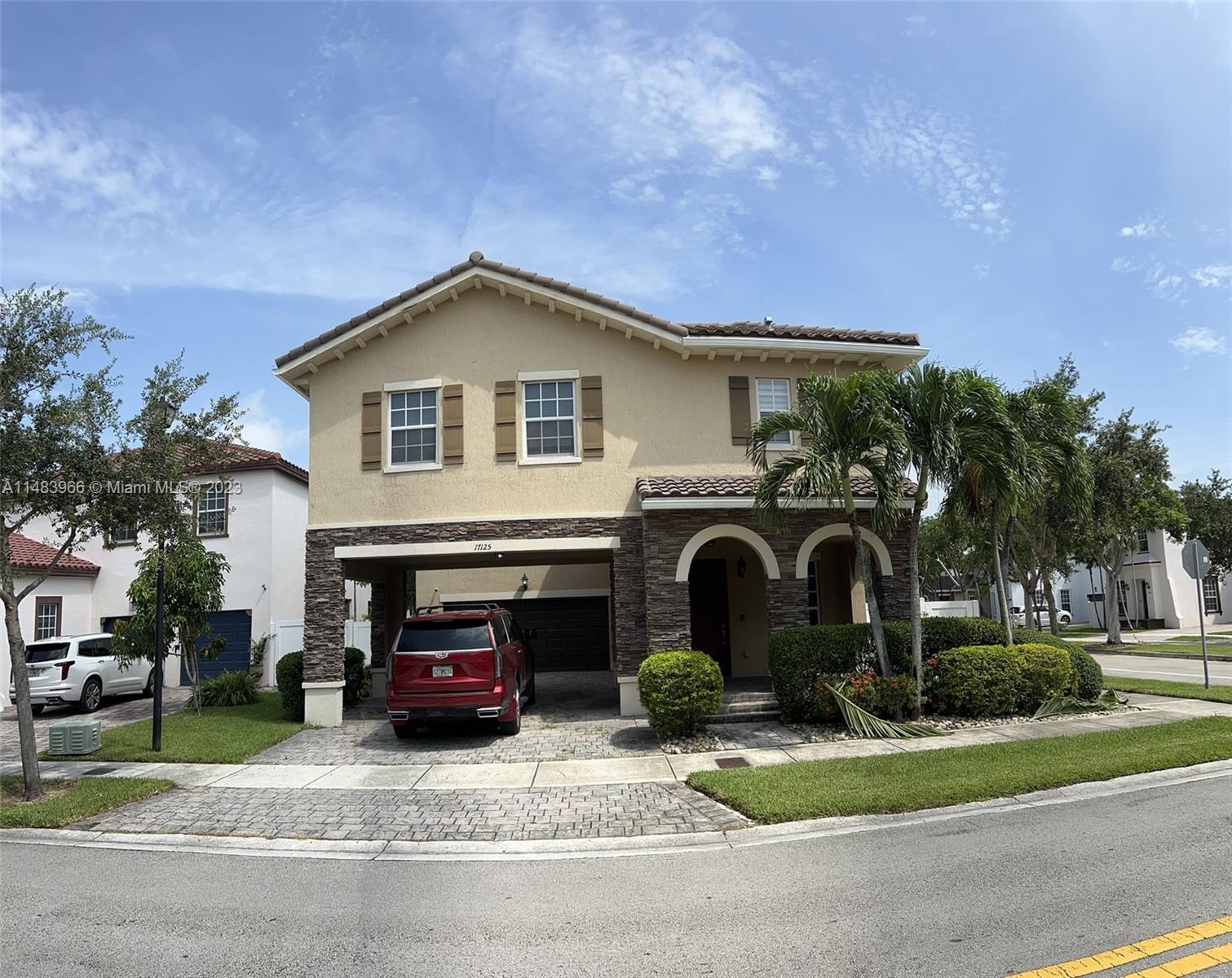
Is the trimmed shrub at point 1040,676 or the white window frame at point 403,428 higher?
the white window frame at point 403,428

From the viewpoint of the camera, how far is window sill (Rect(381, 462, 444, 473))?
49.7ft

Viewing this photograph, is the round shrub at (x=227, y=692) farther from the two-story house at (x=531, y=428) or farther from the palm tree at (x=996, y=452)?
the palm tree at (x=996, y=452)

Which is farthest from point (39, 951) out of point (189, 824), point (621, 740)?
point (621, 740)

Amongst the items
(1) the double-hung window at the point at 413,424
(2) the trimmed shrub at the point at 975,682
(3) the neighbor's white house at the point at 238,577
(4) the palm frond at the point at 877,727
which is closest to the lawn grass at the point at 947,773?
(4) the palm frond at the point at 877,727

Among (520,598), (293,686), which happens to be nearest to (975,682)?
(293,686)

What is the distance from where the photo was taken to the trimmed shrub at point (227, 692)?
17828 mm

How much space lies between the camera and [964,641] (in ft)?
44.4

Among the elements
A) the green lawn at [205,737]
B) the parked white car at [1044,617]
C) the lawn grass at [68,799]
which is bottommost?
the parked white car at [1044,617]

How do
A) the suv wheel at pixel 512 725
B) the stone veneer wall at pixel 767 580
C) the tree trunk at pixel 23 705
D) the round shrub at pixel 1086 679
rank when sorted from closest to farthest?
the tree trunk at pixel 23 705 < the suv wheel at pixel 512 725 < the round shrub at pixel 1086 679 < the stone veneer wall at pixel 767 580

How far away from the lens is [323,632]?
48.5ft

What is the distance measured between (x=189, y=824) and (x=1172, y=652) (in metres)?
28.8

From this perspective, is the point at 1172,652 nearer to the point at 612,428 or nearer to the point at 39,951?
the point at 612,428

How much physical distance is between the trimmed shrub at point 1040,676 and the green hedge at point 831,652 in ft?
1.95

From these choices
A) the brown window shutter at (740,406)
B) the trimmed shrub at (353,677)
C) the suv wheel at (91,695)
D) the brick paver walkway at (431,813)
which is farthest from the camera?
the suv wheel at (91,695)
